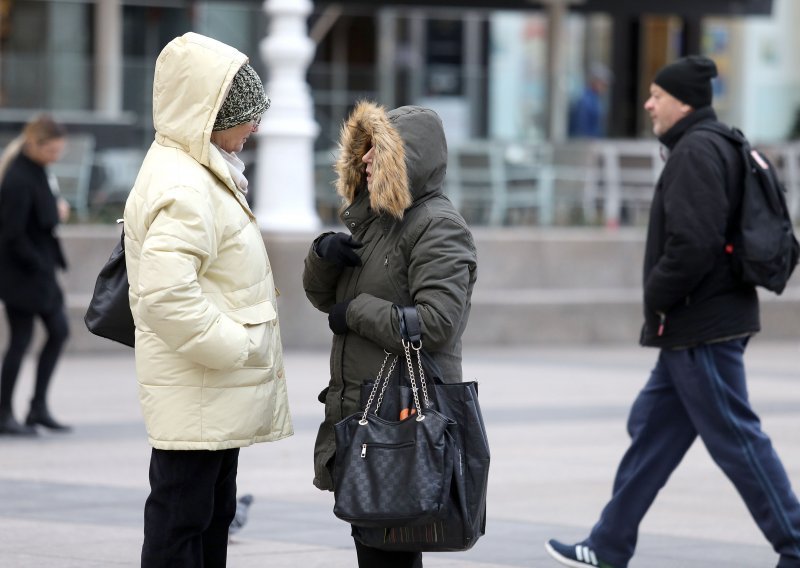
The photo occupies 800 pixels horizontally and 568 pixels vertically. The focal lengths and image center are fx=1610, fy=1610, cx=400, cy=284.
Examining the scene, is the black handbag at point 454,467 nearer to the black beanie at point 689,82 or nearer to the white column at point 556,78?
the black beanie at point 689,82

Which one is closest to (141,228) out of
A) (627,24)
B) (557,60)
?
(557,60)

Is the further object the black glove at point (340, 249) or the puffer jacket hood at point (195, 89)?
the black glove at point (340, 249)

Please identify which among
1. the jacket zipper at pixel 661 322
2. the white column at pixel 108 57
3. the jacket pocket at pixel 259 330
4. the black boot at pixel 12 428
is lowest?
the black boot at pixel 12 428

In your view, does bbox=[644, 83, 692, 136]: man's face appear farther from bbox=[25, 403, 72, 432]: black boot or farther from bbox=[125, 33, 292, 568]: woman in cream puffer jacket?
bbox=[25, 403, 72, 432]: black boot

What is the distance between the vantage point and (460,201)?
15422 mm

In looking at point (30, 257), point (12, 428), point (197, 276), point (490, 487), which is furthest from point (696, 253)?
point (12, 428)

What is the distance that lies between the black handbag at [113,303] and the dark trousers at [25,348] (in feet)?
15.4

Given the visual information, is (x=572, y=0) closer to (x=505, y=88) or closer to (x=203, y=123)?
(x=505, y=88)

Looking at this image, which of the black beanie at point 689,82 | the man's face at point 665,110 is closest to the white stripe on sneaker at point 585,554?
the man's face at point 665,110

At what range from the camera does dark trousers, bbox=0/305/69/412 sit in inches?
359

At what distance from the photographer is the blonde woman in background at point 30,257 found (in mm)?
9000

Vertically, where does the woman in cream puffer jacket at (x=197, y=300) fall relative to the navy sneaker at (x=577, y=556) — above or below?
above

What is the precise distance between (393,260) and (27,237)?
5032 mm

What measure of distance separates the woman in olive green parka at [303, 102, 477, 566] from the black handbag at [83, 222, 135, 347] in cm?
52
